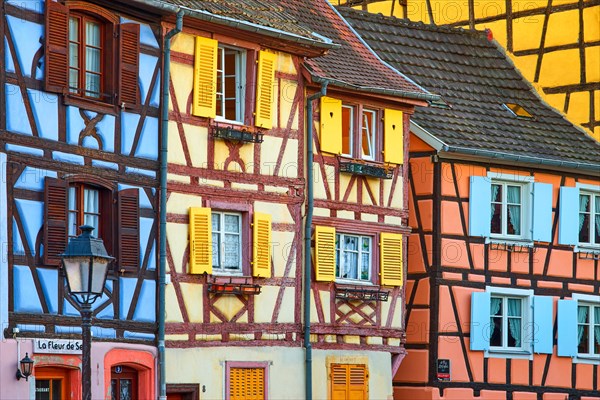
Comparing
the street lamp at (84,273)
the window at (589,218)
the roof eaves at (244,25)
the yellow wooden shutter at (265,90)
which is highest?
the roof eaves at (244,25)

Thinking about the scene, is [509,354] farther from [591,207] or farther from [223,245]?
[223,245]

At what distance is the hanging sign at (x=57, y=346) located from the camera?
24556 millimetres

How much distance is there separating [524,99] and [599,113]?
1.66 meters

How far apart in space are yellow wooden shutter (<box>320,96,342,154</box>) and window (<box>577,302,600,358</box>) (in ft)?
25.0

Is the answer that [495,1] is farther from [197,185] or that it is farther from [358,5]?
[197,185]

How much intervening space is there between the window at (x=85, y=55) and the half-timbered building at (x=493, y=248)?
31.4 feet

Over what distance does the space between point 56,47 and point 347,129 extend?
8140 millimetres

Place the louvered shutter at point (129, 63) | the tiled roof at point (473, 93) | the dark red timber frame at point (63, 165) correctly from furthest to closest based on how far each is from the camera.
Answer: the tiled roof at point (473, 93), the louvered shutter at point (129, 63), the dark red timber frame at point (63, 165)

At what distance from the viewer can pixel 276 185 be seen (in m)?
29.9

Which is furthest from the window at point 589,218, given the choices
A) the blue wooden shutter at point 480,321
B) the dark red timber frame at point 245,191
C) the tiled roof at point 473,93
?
the dark red timber frame at point 245,191

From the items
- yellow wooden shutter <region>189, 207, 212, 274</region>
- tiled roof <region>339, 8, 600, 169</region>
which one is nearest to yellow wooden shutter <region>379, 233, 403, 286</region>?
tiled roof <region>339, 8, 600, 169</region>

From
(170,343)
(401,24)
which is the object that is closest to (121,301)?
(170,343)

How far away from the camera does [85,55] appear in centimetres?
2605

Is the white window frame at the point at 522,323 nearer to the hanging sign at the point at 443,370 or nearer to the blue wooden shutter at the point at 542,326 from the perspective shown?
the blue wooden shutter at the point at 542,326
